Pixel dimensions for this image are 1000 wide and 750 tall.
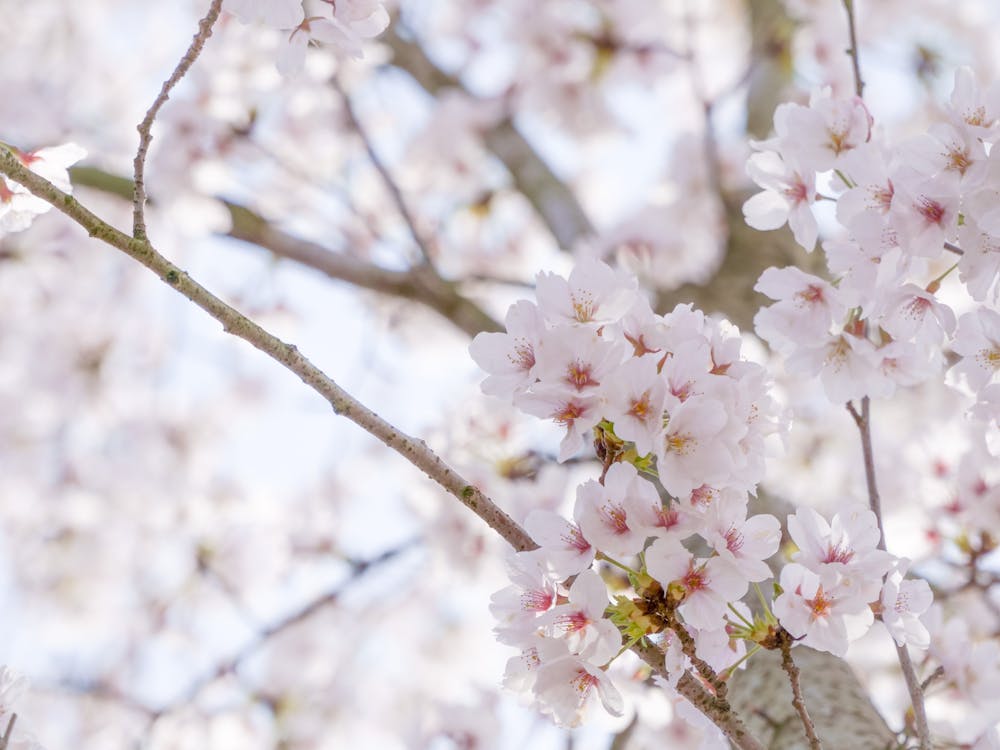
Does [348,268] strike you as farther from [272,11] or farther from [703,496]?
[703,496]

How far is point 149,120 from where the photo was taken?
98cm

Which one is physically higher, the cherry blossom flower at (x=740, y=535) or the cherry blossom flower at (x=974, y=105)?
the cherry blossom flower at (x=974, y=105)

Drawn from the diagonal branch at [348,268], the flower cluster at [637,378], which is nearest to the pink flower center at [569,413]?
the flower cluster at [637,378]

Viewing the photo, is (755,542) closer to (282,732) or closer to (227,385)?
(282,732)

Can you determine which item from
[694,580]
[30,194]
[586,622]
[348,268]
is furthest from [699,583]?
[348,268]

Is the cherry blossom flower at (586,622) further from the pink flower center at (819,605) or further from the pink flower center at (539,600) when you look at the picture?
the pink flower center at (819,605)

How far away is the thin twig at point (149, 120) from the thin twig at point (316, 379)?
0.03 m

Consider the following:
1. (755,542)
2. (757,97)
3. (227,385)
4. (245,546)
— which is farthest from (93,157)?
(755,542)

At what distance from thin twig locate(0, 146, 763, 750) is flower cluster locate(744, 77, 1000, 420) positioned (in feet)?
1.37

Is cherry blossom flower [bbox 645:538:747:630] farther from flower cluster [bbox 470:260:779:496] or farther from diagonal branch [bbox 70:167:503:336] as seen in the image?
diagonal branch [bbox 70:167:503:336]

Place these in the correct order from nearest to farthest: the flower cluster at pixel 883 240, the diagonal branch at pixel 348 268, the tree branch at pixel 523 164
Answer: the flower cluster at pixel 883 240, the diagonal branch at pixel 348 268, the tree branch at pixel 523 164

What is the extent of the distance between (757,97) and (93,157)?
7.40 ft

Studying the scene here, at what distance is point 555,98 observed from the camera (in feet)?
10.5

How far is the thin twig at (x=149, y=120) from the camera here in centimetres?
96
